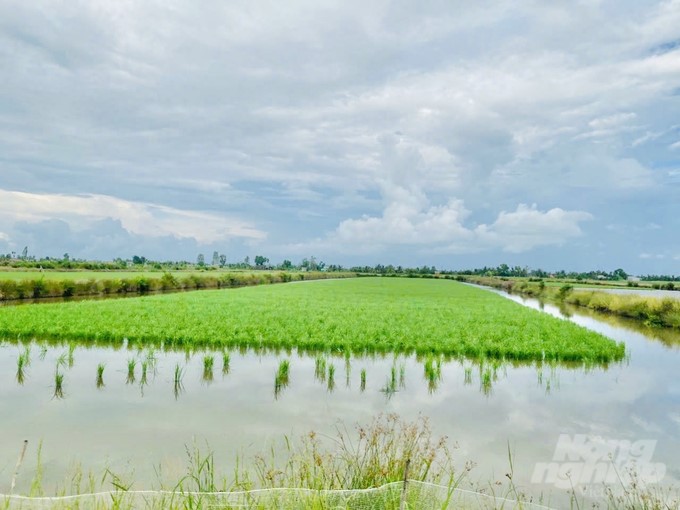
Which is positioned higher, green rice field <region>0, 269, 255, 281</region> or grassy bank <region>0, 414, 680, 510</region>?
green rice field <region>0, 269, 255, 281</region>

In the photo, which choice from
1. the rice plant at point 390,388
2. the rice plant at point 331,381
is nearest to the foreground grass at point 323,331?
the rice plant at point 331,381

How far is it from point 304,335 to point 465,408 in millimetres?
8079

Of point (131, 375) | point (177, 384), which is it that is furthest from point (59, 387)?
point (177, 384)

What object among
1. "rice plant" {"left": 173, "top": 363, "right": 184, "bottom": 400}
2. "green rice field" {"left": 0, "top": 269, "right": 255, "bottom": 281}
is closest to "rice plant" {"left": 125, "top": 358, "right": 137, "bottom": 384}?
"rice plant" {"left": 173, "top": 363, "right": 184, "bottom": 400}

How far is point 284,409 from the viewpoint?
8.72 metres

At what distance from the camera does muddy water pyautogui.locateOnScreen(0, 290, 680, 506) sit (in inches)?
258

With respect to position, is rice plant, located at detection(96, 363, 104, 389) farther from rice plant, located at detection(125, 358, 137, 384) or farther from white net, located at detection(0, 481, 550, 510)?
white net, located at detection(0, 481, 550, 510)

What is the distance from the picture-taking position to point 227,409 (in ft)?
28.5

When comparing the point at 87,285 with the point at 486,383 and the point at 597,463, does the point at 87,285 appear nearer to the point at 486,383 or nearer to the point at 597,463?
the point at 486,383

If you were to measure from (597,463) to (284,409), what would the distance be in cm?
499

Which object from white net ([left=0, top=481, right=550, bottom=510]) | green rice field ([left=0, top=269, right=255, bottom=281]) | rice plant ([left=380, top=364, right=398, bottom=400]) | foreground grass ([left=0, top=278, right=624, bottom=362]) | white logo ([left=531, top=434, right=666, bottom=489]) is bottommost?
white logo ([left=531, top=434, right=666, bottom=489])

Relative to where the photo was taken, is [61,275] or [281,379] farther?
[61,275]

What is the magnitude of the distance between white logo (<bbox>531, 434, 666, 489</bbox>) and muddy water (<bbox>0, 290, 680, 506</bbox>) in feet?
0.39

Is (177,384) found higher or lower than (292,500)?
lower
